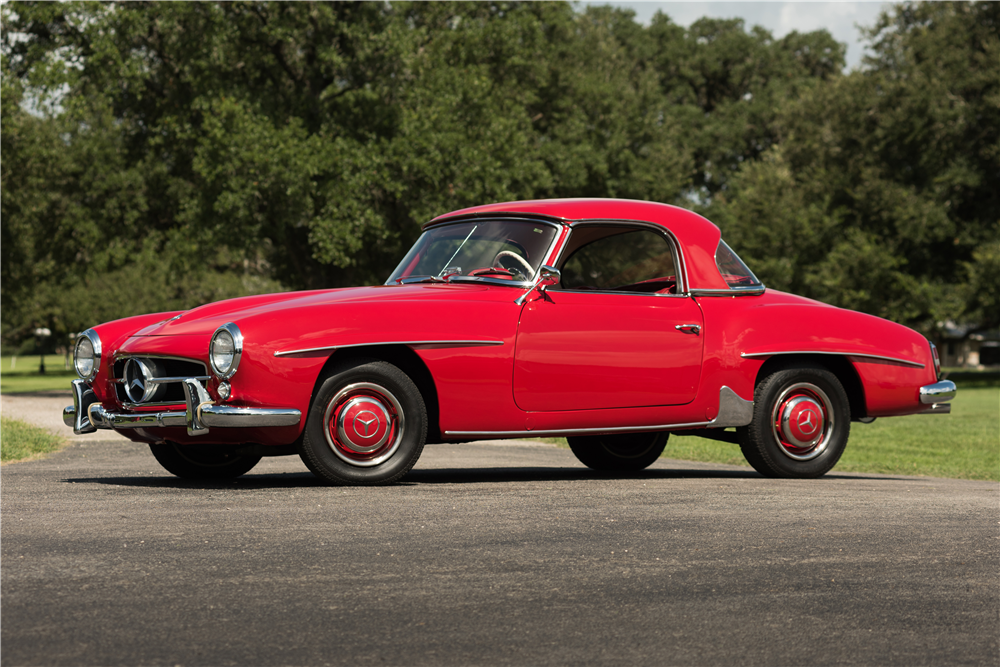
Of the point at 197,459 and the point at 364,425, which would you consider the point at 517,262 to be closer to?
the point at 364,425

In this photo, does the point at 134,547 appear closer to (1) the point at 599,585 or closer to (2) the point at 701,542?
(1) the point at 599,585

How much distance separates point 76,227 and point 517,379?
2406 centimetres

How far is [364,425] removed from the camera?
671 centimetres

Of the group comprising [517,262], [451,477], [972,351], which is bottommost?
[972,351]

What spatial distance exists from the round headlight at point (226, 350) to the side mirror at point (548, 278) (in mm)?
1960

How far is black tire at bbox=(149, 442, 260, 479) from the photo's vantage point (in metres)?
7.72

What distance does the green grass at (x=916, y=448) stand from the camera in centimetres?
1172

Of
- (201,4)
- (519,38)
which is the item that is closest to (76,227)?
(201,4)

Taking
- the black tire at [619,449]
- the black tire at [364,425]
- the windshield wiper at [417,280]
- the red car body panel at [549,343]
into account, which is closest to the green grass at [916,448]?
the black tire at [619,449]

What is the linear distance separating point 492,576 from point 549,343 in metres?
2.92

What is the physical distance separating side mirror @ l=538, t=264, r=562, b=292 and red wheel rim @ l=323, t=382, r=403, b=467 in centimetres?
127

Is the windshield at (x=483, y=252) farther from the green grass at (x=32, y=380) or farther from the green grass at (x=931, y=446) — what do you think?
the green grass at (x=32, y=380)

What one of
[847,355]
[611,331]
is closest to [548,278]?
[611,331]

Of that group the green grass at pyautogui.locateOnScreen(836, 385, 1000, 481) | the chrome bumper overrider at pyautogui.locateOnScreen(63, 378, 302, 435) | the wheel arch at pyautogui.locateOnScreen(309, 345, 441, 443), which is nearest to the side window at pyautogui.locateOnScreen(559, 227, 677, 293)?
the wheel arch at pyautogui.locateOnScreen(309, 345, 441, 443)
